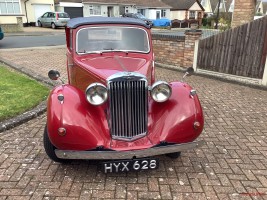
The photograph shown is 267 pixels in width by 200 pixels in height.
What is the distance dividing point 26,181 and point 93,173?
85cm

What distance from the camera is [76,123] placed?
3096mm

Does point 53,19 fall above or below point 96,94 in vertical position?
above

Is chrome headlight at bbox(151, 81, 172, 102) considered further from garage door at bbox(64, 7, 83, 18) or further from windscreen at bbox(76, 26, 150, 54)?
garage door at bbox(64, 7, 83, 18)

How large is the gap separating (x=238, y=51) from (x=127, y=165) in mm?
6203

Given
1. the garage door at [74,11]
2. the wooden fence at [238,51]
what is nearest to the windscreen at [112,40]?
the wooden fence at [238,51]

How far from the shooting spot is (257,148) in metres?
4.23

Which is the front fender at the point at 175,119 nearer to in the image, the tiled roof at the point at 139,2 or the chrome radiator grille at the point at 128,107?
the chrome radiator grille at the point at 128,107

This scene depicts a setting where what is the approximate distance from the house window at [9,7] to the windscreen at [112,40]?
24.9 metres

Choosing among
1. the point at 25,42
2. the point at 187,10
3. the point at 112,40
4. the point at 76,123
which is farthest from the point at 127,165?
the point at 187,10

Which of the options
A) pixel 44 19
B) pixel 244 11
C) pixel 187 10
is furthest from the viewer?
pixel 187 10

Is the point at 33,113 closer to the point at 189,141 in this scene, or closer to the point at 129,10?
the point at 189,141

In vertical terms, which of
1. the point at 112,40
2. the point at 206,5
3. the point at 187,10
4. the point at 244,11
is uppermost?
the point at 206,5

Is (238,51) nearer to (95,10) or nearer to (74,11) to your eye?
(74,11)

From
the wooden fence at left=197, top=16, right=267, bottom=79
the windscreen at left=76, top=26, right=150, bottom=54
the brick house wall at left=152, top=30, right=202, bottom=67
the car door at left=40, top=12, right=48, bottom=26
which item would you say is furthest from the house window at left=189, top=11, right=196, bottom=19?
the windscreen at left=76, top=26, right=150, bottom=54
